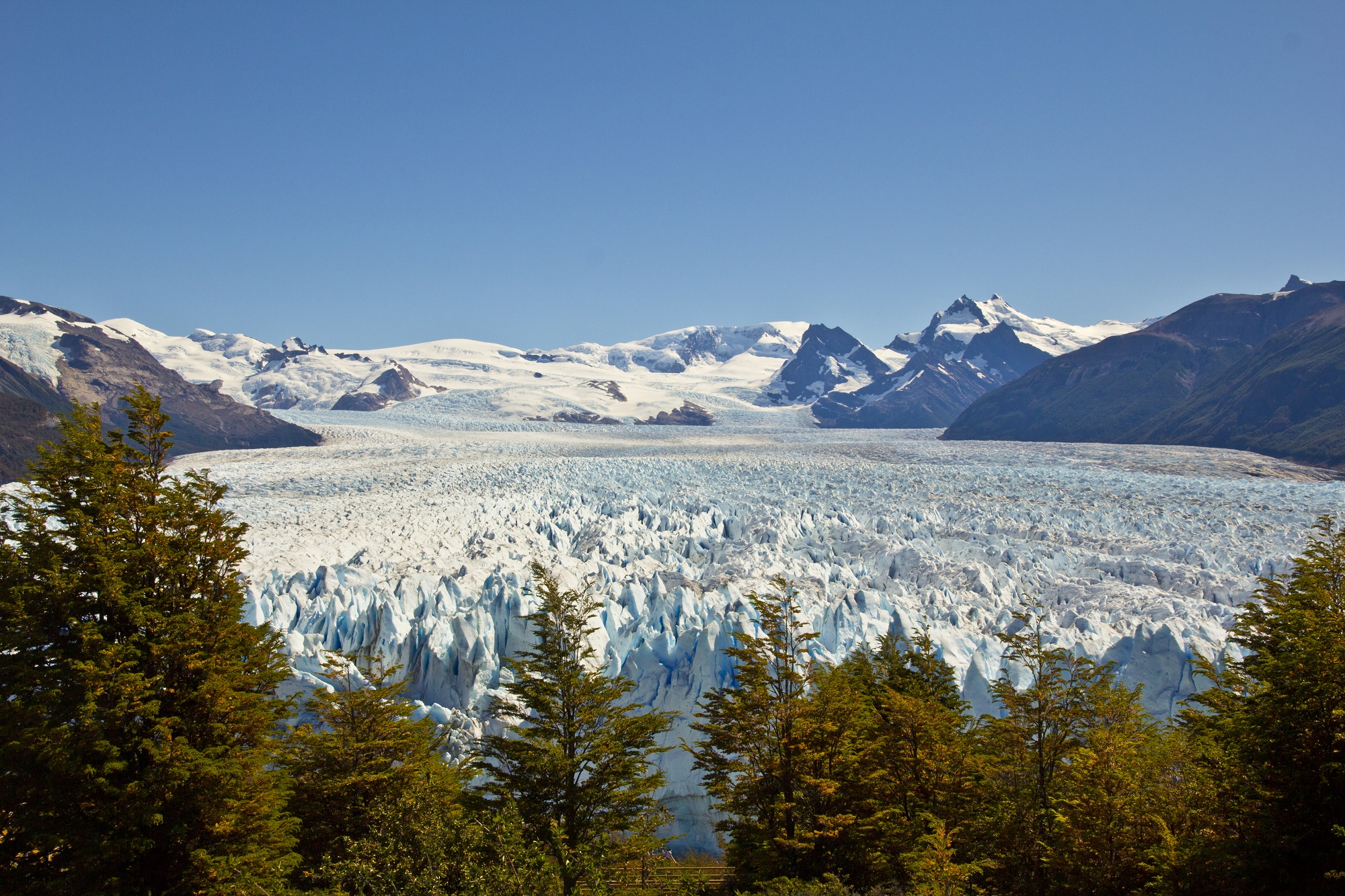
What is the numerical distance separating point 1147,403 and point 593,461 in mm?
75995

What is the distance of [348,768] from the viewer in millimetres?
11383

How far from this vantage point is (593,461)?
45.3 m

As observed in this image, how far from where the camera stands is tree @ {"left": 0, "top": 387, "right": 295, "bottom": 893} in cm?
816

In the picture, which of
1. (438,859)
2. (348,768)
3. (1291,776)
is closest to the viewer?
(1291,776)

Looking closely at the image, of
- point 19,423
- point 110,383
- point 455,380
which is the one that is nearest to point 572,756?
point 19,423

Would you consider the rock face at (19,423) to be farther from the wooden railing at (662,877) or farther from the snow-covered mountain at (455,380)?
the wooden railing at (662,877)

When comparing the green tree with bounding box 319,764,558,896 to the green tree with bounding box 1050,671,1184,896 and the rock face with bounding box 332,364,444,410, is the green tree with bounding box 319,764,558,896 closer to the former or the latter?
the green tree with bounding box 1050,671,1184,896

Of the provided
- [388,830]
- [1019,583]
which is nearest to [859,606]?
[1019,583]

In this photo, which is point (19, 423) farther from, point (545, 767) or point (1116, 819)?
point (1116, 819)

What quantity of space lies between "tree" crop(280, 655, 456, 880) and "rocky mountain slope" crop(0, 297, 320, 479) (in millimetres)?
50580

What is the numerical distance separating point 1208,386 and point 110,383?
112468mm

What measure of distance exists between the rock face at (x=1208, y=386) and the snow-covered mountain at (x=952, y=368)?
29685mm

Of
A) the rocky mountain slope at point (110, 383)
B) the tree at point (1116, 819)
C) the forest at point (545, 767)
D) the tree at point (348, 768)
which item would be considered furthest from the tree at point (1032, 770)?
the rocky mountain slope at point (110, 383)

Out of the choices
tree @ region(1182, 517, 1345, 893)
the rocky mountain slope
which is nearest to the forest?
tree @ region(1182, 517, 1345, 893)
